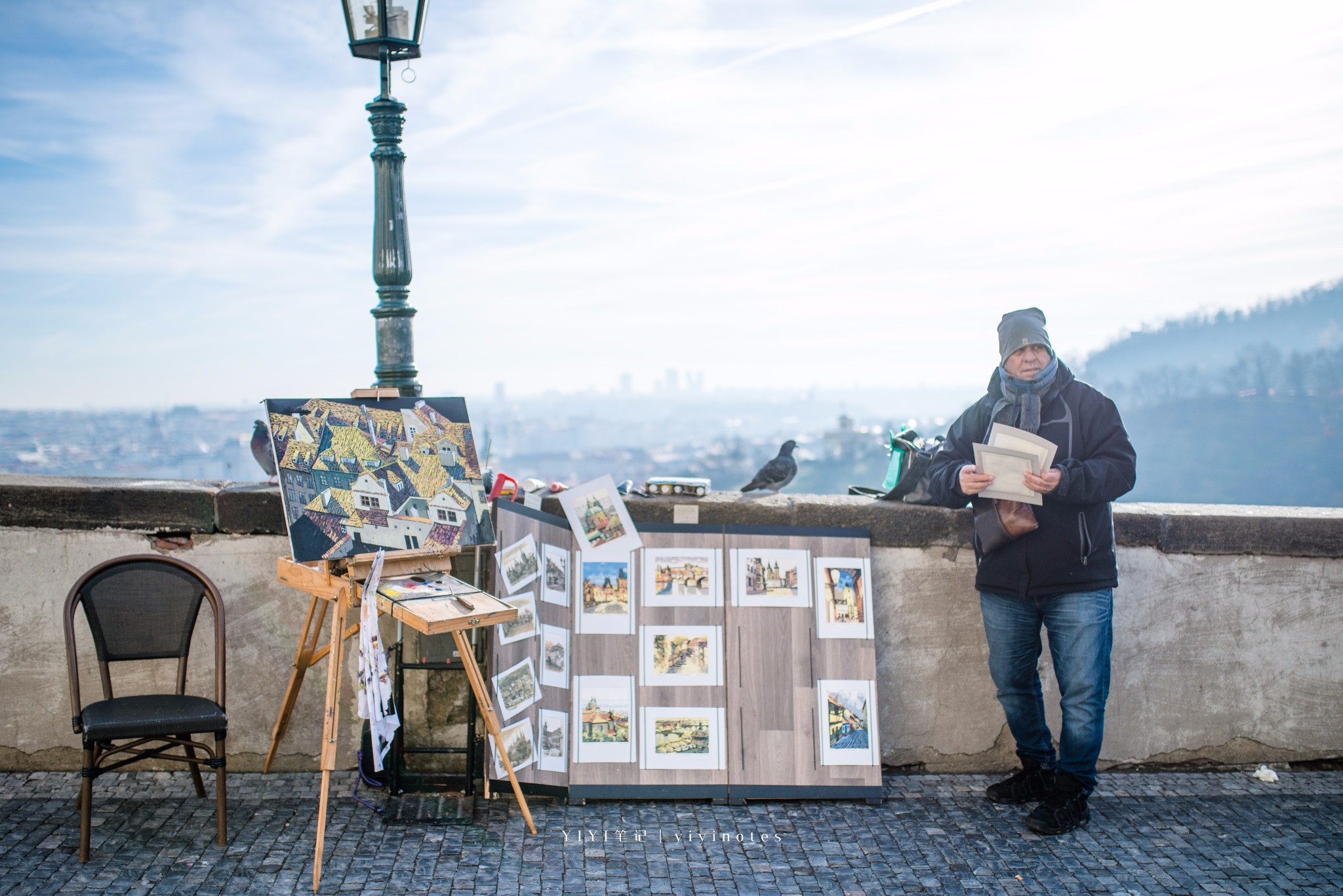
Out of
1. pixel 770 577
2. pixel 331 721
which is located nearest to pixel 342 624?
pixel 331 721

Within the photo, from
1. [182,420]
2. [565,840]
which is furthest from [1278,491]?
[565,840]

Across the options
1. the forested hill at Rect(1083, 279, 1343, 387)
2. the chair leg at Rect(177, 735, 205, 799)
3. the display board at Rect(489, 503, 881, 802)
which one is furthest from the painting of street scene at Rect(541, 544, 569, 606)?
the forested hill at Rect(1083, 279, 1343, 387)

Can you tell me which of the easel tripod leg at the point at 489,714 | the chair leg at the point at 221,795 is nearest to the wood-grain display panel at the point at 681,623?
the easel tripod leg at the point at 489,714

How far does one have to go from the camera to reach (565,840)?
338 cm

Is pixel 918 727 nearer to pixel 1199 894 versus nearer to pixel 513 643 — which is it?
pixel 1199 894

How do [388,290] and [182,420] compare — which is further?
[182,420]

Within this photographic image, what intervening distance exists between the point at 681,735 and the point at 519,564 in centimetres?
96

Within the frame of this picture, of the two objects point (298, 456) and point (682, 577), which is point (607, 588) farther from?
point (298, 456)

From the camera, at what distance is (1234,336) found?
188 ft

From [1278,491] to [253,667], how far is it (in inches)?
1972

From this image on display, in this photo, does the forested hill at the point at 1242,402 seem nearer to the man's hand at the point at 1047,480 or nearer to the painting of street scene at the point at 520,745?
the man's hand at the point at 1047,480

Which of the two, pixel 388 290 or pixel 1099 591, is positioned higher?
pixel 388 290

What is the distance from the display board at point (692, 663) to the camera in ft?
12.3

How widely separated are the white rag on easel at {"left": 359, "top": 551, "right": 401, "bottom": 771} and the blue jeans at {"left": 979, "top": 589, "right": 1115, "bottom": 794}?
2361 millimetres
